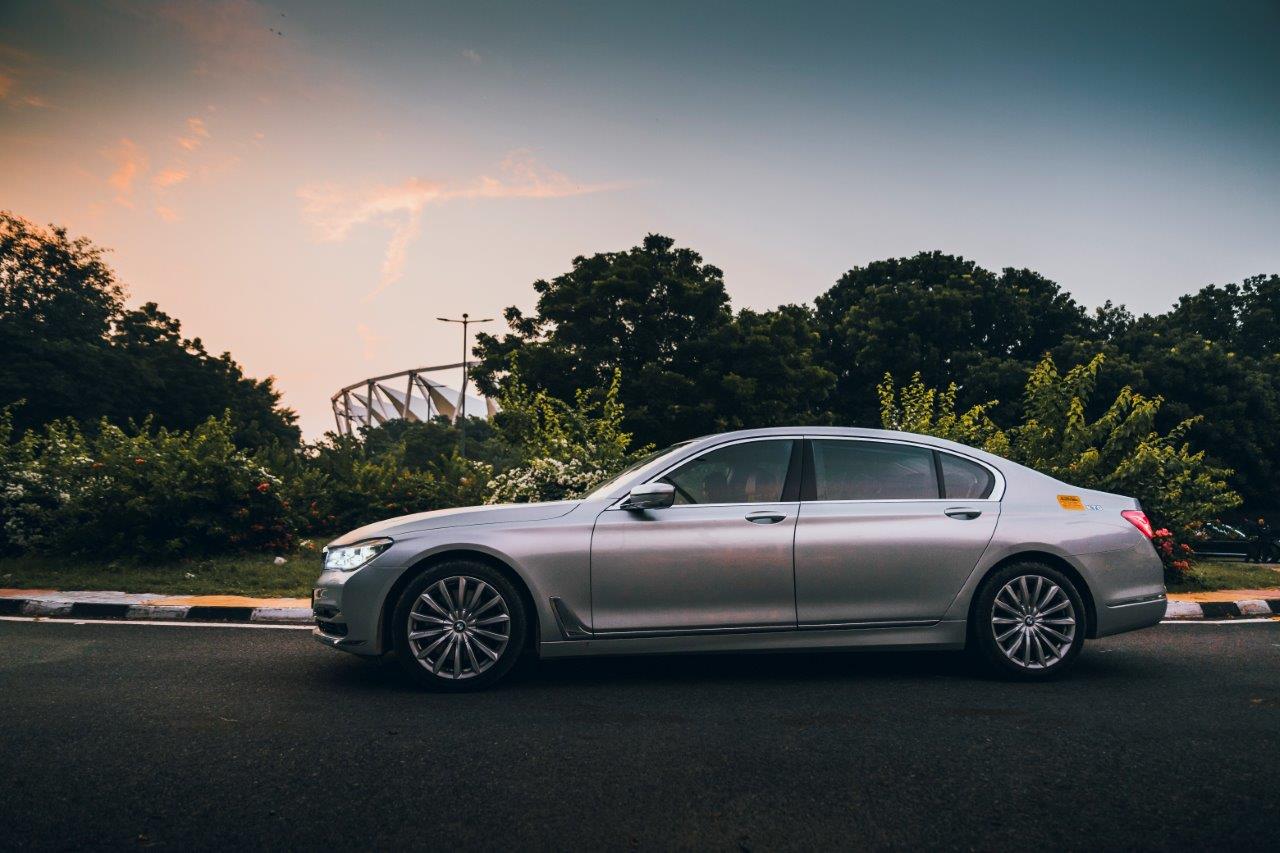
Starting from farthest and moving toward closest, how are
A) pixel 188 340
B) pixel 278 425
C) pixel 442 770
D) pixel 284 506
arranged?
pixel 278 425
pixel 188 340
pixel 284 506
pixel 442 770

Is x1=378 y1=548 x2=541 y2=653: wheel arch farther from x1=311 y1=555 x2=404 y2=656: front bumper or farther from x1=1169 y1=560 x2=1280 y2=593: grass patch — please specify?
x1=1169 y1=560 x2=1280 y2=593: grass patch

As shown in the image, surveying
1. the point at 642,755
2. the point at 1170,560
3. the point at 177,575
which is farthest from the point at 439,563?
the point at 1170,560

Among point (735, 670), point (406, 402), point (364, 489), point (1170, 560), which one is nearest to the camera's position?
point (735, 670)

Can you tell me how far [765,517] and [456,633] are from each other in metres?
1.93

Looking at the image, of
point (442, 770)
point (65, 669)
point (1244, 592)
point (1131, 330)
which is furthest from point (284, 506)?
point (1131, 330)

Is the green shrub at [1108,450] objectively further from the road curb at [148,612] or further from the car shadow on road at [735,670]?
the road curb at [148,612]

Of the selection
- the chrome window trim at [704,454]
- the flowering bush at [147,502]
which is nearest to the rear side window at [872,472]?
the chrome window trim at [704,454]

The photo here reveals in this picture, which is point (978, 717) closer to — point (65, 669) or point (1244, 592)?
point (65, 669)

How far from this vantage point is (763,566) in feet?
18.0

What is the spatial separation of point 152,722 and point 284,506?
787cm

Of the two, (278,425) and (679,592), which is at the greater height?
(278,425)

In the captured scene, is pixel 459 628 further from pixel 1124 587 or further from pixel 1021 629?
pixel 1124 587

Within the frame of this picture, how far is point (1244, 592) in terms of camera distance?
10.2m

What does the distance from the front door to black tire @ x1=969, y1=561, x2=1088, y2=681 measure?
3.94 ft
